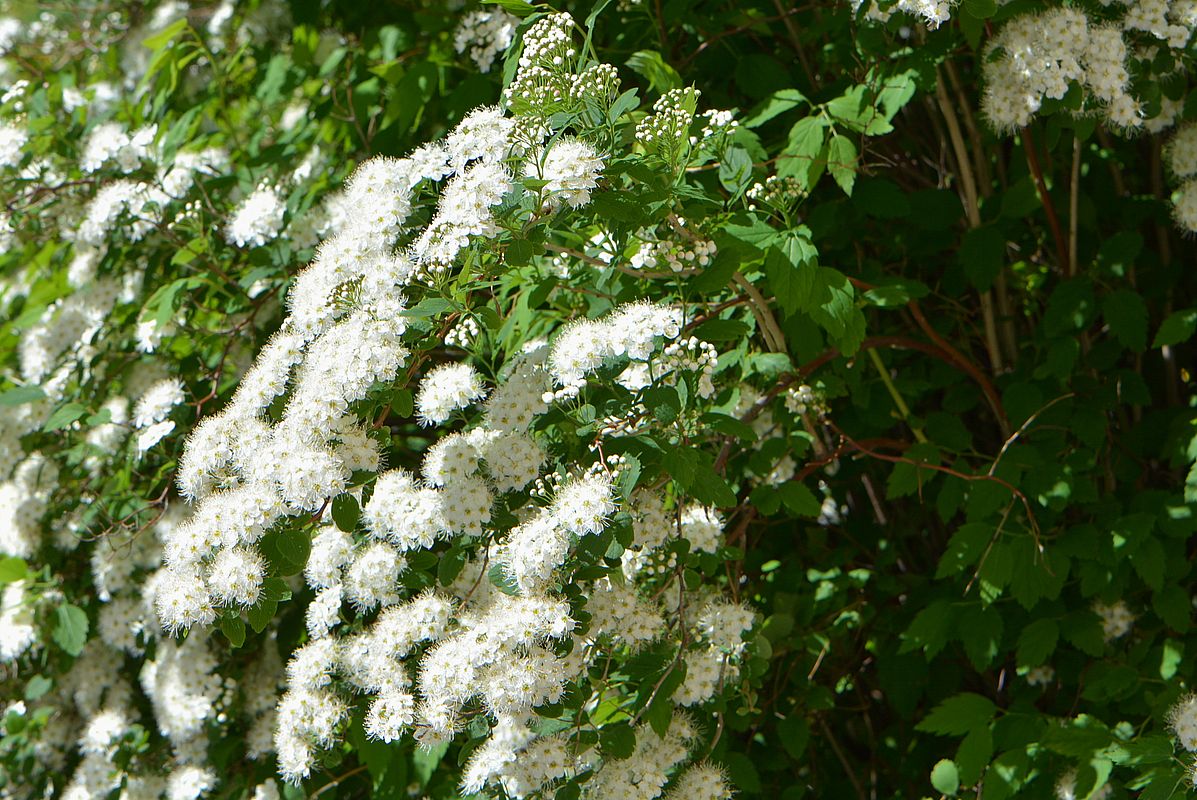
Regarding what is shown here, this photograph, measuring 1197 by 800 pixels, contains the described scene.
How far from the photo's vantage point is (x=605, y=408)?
6.21ft

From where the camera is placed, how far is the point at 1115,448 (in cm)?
275

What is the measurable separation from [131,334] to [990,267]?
218cm

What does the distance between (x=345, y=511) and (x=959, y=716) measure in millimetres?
1375

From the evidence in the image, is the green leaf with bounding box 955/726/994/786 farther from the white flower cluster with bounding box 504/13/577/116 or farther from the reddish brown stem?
the white flower cluster with bounding box 504/13/577/116

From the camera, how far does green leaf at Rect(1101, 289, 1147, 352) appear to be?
2486 mm

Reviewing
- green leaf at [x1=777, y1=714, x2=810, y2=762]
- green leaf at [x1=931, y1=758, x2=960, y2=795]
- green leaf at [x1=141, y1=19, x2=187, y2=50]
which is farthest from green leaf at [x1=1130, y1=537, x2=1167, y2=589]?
green leaf at [x1=141, y1=19, x2=187, y2=50]

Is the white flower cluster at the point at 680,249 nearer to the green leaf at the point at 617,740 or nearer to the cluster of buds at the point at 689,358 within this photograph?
the cluster of buds at the point at 689,358

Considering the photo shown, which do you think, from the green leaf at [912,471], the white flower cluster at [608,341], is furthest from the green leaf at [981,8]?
the green leaf at [912,471]

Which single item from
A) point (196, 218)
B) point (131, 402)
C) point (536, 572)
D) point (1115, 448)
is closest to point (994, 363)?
point (1115, 448)

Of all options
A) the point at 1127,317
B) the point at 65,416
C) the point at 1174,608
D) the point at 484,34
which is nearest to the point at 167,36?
the point at 484,34

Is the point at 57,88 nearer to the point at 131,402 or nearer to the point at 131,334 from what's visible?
the point at 131,334

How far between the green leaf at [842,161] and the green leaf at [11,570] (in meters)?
2.32

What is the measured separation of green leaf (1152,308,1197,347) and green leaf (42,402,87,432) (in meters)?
2.50

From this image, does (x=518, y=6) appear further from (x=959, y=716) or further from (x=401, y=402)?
(x=959, y=716)
